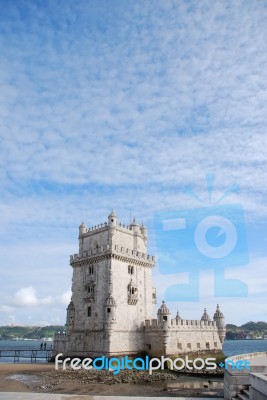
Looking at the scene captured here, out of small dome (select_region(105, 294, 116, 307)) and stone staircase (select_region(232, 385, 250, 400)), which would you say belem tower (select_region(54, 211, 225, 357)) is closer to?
small dome (select_region(105, 294, 116, 307))

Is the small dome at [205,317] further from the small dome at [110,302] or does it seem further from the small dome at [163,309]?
the small dome at [110,302]

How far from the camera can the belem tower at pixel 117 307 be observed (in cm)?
4916

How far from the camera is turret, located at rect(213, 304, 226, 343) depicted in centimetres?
6147

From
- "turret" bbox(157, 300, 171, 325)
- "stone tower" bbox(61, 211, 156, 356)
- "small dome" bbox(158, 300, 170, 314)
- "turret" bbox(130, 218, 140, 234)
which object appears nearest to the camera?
"stone tower" bbox(61, 211, 156, 356)

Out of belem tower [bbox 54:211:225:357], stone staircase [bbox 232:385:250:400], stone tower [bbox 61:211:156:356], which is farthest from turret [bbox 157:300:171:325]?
stone staircase [bbox 232:385:250:400]

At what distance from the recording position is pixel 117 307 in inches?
1966

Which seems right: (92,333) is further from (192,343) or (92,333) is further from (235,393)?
(235,393)

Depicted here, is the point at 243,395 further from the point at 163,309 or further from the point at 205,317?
the point at 205,317

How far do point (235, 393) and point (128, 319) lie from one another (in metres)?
31.8

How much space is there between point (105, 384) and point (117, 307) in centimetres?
1699

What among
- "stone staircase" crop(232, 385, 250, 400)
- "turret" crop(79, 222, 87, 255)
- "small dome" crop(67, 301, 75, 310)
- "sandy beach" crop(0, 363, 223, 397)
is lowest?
"sandy beach" crop(0, 363, 223, 397)

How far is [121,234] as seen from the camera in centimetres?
5528

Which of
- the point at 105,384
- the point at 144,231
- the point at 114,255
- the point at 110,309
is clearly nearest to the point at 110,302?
the point at 110,309

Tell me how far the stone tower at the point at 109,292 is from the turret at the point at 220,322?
13190 mm
